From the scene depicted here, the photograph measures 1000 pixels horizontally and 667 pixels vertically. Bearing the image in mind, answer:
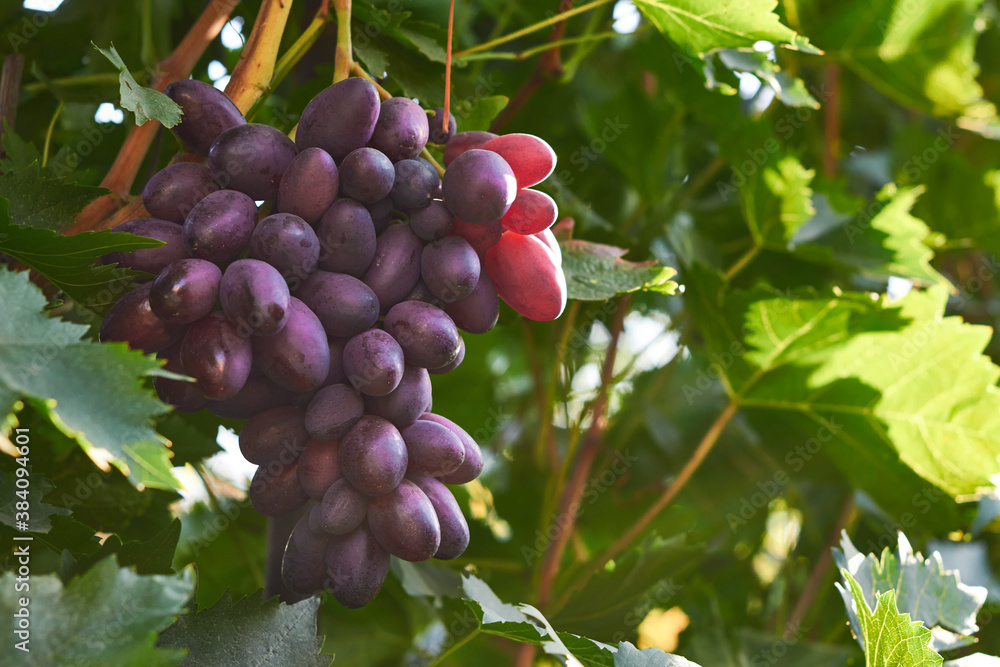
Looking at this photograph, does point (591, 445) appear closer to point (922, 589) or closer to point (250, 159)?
point (922, 589)

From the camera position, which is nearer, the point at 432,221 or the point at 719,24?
the point at 432,221

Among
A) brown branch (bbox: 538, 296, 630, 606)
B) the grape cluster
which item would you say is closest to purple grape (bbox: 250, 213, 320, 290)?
the grape cluster

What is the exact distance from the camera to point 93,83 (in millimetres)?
731

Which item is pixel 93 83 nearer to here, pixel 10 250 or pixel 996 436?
pixel 10 250

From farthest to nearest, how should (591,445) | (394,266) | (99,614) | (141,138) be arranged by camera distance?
(591,445) < (141,138) < (394,266) < (99,614)

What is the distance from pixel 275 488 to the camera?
0.47 m

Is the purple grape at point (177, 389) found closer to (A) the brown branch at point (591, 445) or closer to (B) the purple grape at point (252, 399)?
(B) the purple grape at point (252, 399)

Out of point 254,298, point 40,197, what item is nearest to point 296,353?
point 254,298

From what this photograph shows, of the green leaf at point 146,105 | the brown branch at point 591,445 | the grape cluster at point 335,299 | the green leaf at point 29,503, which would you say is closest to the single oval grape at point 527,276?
the grape cluster at point 335,299

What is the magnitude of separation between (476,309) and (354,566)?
0.18 m

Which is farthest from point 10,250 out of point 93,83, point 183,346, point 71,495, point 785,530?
point 785,530

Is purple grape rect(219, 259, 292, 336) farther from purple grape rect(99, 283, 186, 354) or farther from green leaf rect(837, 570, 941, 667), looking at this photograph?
green leaf rect(837, 570, 941, 667)

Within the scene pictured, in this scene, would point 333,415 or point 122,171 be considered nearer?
point 333,415

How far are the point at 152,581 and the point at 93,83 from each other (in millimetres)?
550
